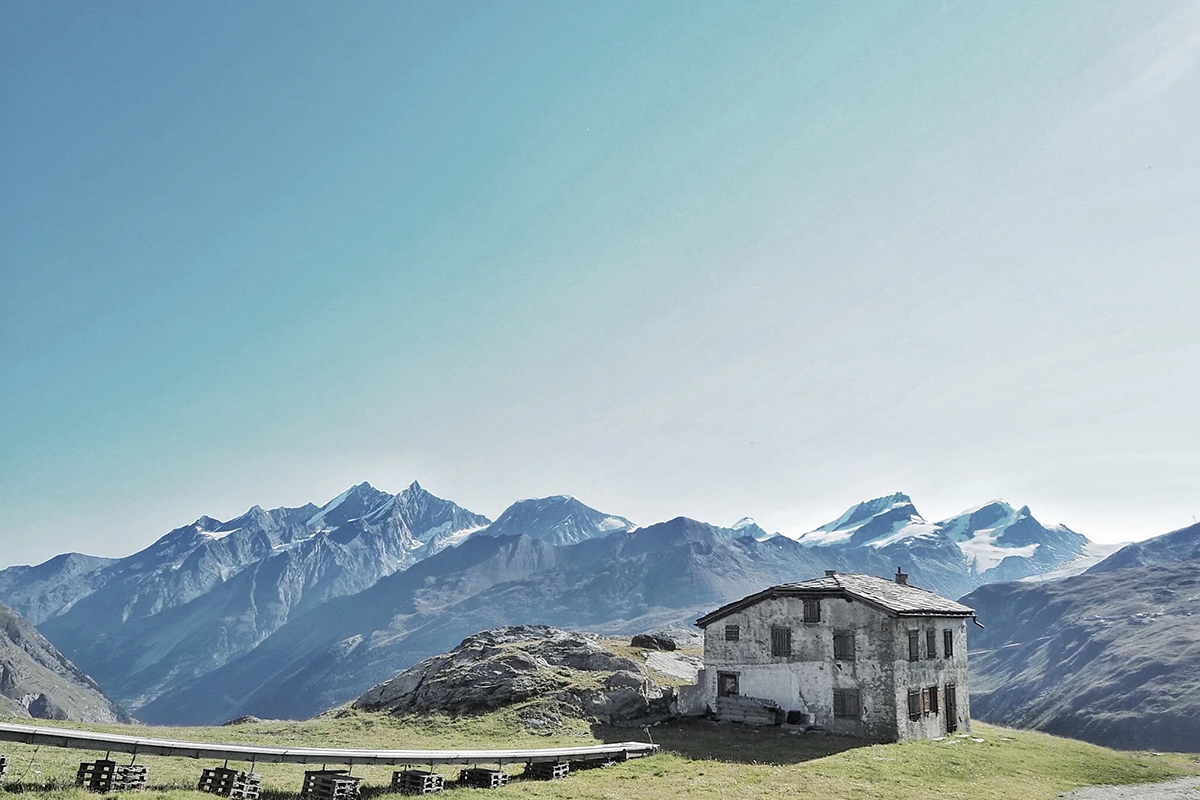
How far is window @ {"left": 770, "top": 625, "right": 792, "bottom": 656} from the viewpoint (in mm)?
55344

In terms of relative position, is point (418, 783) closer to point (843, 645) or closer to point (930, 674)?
point (843, 645)

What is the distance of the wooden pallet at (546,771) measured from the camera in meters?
34.2

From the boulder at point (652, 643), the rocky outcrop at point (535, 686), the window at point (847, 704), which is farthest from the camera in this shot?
the boulder at point (652, 643)

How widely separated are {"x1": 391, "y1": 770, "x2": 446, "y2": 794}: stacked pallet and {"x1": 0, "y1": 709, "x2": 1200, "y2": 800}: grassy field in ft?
1.98

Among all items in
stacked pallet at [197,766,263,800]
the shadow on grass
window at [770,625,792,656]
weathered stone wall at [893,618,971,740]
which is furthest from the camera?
window at [770,625,792,656]

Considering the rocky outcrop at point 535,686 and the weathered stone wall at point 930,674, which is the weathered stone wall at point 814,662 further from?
the rocky outcrop at point 535,686

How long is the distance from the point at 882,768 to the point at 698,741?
475 inches

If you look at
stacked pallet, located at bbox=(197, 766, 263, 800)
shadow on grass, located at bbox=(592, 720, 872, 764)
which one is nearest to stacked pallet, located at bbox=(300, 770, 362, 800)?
stacked pallet, located at bbox=(197, 766, 263, 800)

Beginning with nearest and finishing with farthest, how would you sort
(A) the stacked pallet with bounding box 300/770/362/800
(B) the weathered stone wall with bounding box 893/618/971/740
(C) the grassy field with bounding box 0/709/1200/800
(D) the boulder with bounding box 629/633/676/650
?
(A) the stacked pallet with bounding box 300/770/362/800
(C) the grassy field with bounding box 0/709/1200/800
(B) the weathered stone wall with bounding box 893/618/971/740
(D) the boulder with bounding box 629/633/676/650

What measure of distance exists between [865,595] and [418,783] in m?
35.1

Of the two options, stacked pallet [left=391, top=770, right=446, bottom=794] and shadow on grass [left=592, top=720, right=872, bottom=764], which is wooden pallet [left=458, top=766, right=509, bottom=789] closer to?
stacked pallet [left=391, top=770, right=446, bottom=794]

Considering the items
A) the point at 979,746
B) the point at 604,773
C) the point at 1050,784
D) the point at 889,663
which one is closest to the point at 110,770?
the point at 604,773

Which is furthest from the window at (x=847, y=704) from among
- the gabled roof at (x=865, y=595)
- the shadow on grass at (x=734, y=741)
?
the gabled roof at (x=865, y=595)

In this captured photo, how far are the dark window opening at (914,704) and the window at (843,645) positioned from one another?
4496mm
